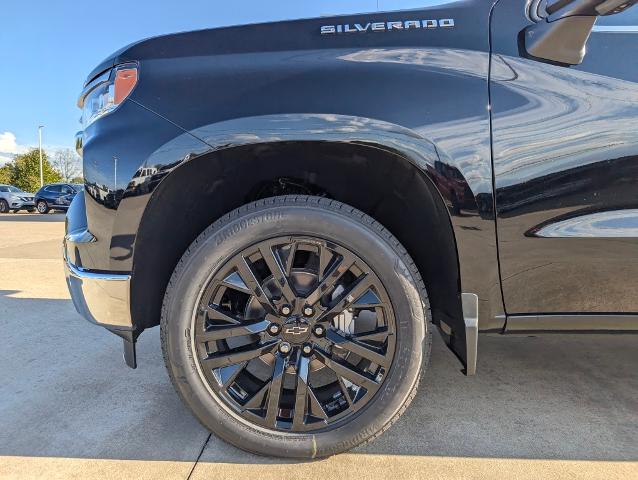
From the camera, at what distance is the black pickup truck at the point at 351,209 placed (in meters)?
1.42

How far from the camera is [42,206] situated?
21391 millimetres

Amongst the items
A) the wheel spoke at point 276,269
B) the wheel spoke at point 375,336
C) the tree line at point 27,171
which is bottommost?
the tree line at point 27,171

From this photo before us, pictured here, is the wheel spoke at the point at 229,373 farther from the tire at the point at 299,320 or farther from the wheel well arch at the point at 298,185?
the wheel well arch at the point at 298,185

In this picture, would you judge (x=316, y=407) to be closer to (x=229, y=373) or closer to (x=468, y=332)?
(x=229, y=373)

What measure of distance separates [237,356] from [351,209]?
724mm

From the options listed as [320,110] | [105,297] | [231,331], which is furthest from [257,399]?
[320,110]

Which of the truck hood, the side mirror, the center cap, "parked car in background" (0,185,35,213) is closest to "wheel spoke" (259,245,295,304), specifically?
the center cap

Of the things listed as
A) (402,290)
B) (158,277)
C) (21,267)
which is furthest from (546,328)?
(21,267)

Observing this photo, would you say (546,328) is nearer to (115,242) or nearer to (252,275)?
(252,275)

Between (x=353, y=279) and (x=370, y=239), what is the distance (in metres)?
0.19

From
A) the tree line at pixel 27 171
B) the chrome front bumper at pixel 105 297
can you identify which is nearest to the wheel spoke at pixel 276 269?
the chrome front bumper at pixel 105 297

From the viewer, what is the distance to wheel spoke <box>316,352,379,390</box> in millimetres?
1538

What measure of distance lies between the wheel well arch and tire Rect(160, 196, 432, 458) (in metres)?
0.18

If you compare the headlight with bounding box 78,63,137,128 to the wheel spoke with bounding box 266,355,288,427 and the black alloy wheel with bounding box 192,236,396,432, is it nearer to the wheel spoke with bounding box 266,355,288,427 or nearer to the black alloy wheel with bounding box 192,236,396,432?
the black alloy wheel with bounding box 192,236,396,432
